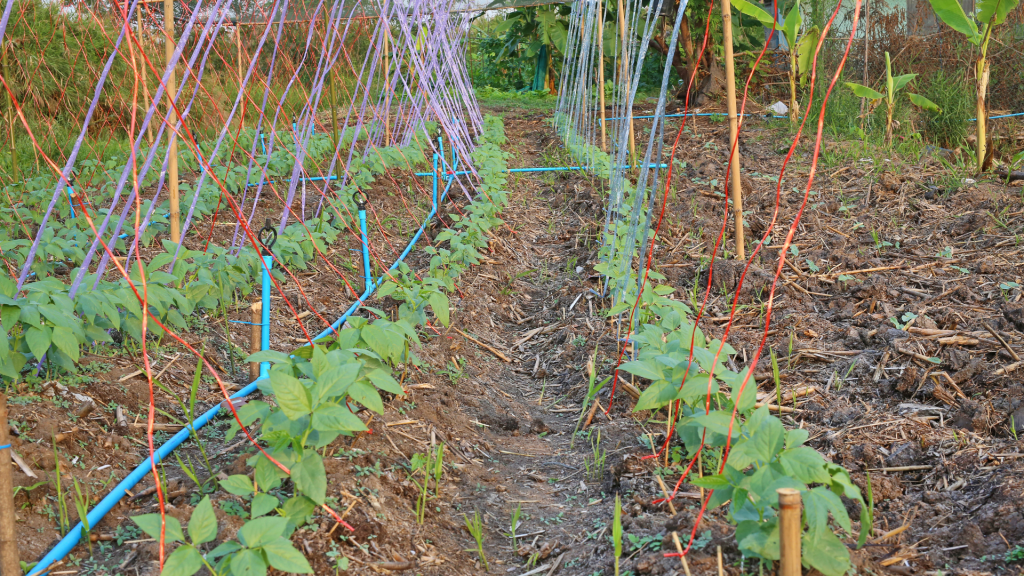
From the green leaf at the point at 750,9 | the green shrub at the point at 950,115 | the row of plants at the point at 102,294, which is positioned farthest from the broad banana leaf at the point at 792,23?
the row of plants at the point at 102,294

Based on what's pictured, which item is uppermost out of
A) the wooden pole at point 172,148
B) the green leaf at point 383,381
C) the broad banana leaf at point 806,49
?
the broad banana leaf at point 806,49

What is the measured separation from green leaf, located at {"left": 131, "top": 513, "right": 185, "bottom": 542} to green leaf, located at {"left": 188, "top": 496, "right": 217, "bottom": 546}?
0.04 m

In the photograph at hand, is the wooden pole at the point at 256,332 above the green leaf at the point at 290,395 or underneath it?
underneath

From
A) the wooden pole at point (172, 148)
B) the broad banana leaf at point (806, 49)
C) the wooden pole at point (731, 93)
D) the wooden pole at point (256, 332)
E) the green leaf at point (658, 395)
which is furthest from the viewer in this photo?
the broad banana leaf at point (806, 49)

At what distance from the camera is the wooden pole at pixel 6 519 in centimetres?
132

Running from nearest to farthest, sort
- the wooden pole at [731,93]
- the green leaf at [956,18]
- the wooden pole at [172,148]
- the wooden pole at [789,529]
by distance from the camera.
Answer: the wooden pole at [789,529]
the wooden pole at [172,148]
the wooden pole at [731,93]
the green leaf at [956,18]

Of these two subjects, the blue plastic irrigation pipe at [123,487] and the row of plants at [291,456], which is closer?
the row of plants at [291,456]

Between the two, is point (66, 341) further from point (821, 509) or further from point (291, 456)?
point (821, 509)

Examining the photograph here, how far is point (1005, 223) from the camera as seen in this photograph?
3600 millimetres

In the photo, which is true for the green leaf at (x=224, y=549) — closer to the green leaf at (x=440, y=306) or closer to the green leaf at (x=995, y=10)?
the green leaf at (x=440, y=306)

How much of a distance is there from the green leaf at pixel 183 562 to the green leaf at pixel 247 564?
0.21 feet

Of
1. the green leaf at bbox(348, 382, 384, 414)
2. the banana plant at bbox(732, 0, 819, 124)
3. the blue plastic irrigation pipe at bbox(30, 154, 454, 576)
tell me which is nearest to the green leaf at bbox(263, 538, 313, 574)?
the green leaf at bbox(348, 382, 384, 414)

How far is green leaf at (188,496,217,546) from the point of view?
4.34 feet

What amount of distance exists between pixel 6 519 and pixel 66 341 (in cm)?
63
